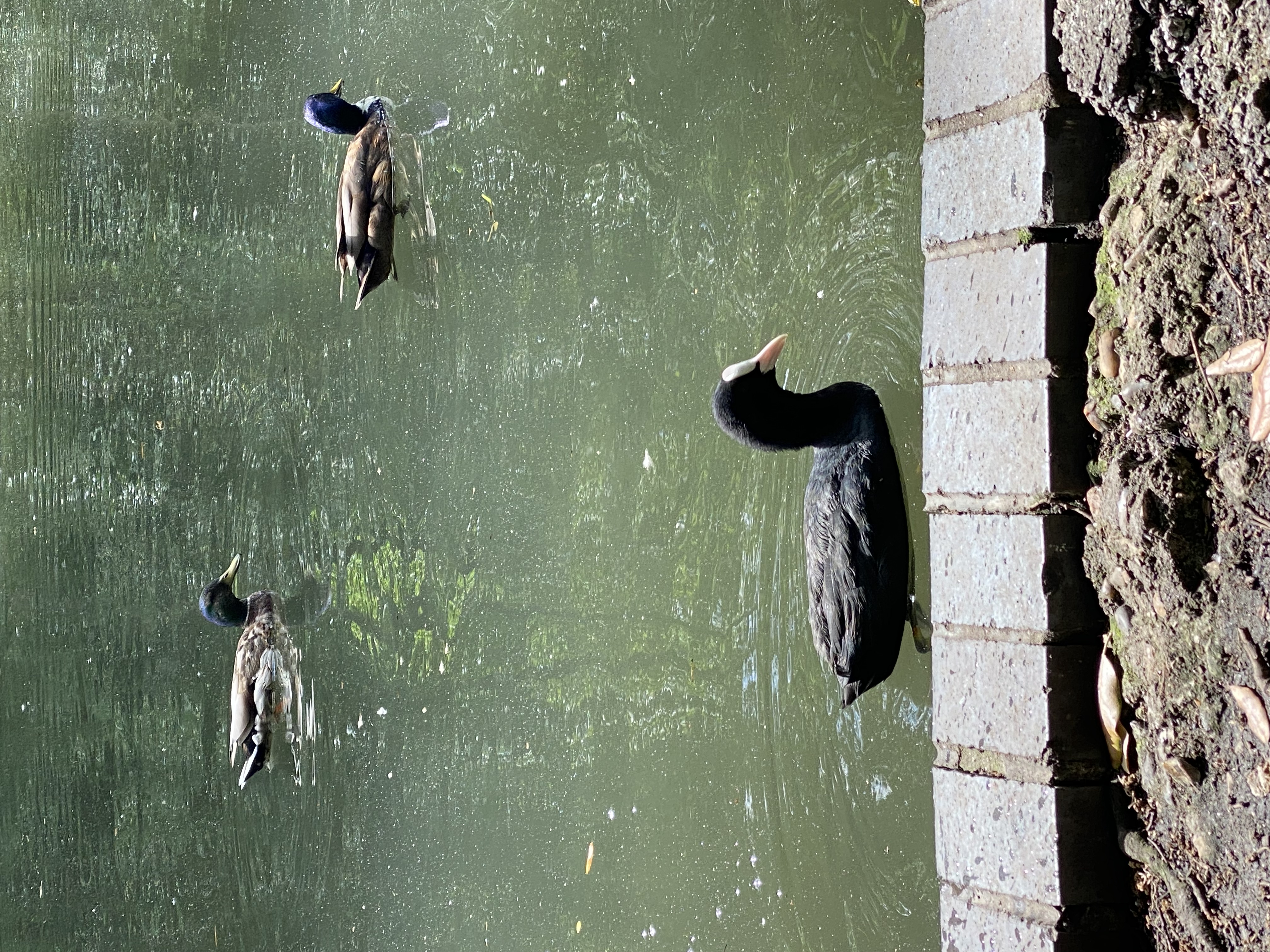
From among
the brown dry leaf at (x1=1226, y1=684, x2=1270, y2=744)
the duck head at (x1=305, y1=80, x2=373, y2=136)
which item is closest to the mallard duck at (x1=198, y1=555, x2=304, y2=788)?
the duck head at (x1=305, y1=80, x2=373, y2=136)

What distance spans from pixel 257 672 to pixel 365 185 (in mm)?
1192

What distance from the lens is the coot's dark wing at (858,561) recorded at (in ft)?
4.45

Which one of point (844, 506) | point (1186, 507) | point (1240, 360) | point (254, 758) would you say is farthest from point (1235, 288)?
point (254, 758)

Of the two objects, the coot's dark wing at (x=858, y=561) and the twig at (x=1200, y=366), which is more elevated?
the twig at (x=1200, y=366)

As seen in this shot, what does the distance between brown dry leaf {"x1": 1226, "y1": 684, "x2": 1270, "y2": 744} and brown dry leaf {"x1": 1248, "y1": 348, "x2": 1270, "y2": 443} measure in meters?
0.20

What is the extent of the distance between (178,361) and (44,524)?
90cm

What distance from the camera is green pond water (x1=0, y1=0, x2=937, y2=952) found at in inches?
60.5

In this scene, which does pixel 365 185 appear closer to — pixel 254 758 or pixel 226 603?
pixel 226 603

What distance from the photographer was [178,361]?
124 inches

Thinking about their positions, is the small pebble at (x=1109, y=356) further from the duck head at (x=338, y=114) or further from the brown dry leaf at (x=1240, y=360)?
the duck head at (x=338, y=114)

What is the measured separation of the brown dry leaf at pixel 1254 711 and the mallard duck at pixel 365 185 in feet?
6.07

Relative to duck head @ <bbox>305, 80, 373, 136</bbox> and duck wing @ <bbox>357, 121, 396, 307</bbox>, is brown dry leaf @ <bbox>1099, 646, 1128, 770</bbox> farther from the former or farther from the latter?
duck head @ <bbox>305, 80, 373, 136</bbox>

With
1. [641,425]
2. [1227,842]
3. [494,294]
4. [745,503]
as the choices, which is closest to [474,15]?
[494,294]

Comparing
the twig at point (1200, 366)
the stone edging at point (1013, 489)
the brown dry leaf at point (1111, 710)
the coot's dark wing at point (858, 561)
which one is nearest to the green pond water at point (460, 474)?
the coot's dark wing at point (858, 561)
